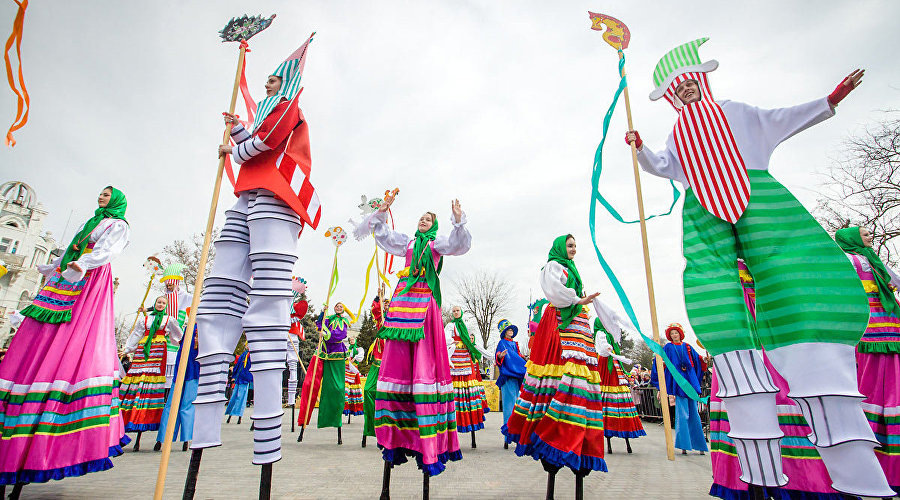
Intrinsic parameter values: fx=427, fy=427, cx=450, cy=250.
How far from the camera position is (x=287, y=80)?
323 centimetres

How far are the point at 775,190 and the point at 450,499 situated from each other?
3181 mm

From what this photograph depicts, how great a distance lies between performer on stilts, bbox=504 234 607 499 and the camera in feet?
10.7

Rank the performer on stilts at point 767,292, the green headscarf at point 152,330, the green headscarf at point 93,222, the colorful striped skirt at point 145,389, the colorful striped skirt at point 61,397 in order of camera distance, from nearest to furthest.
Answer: the performer on stilts at point 767,292 < the colorful striped skirt at point 61,397 < the green headscarf at point 93,222 < the colorful striped skirt at point 145,389 < the green headscarf at point 152,330

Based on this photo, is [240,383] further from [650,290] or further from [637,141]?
[637,141]

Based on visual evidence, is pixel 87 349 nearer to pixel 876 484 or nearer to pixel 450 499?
pixel 450 499

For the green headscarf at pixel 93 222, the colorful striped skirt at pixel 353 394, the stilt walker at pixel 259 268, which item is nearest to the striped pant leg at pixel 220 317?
the stilt walker at pixel 259 268

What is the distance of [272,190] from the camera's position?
9.25 ft

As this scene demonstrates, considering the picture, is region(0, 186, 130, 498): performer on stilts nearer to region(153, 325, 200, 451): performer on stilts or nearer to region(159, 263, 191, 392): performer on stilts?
region(153, 325, 200, 451): performer on stilts

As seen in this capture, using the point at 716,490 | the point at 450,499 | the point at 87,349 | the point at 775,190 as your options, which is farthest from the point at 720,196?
the point at 87,349

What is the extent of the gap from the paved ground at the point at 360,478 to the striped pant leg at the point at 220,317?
119 cm

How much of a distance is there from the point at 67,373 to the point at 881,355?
688 centimetres

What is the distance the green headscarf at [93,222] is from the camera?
3666 millimetres

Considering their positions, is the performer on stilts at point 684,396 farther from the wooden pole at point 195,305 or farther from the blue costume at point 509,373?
the wooden pole at point 195,305

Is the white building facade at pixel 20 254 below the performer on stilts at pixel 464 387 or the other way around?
the other way around
